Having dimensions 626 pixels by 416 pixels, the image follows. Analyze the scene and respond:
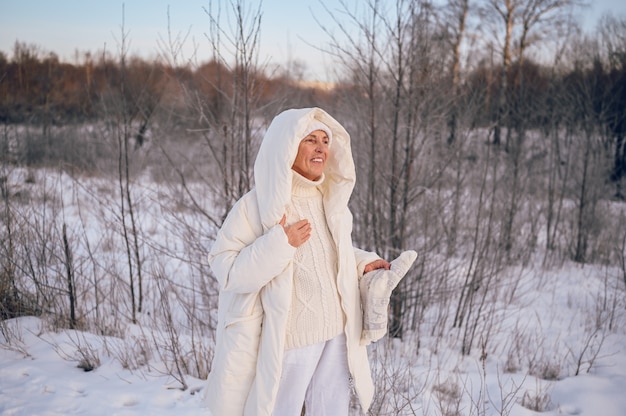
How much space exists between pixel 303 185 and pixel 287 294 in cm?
53

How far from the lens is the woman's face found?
2.06 meters

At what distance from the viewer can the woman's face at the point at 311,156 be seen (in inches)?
81.3

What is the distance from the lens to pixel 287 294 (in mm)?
1895

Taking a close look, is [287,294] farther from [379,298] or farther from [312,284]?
[379,298]

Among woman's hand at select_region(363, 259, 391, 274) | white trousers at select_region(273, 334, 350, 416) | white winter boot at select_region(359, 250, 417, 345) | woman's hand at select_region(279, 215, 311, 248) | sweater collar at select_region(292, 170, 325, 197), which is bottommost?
white trousers at select_region(273, 334, 350, 416)

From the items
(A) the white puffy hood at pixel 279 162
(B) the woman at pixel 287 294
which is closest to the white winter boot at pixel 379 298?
(B) the woman at pixel 287 294

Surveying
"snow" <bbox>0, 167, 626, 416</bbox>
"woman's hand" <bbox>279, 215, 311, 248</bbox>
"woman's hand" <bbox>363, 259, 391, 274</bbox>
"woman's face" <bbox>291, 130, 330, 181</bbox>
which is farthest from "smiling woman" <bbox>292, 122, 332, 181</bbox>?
"snow" <bbox>0, 167, 626, 416</bbox>

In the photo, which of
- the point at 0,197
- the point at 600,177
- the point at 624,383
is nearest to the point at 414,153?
the point at 624,383

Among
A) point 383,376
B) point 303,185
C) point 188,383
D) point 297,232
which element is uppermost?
point 303,185

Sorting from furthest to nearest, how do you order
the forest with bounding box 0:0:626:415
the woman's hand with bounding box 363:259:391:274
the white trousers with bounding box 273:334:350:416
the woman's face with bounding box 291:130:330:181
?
the forest with bounding box 0:0:626:415
the woman's hand with bounding box 363:259:391:274
the woman's face with bounding box 291:130:330:181
the white trousers with bounding box 273:334:350:416

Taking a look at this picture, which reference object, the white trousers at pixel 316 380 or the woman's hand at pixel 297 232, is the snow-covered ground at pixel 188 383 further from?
the woman's hand at pixel 297 232

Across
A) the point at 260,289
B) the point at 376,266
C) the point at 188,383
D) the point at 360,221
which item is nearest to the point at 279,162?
the point at 260,289

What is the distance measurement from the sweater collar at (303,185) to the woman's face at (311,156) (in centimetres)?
3

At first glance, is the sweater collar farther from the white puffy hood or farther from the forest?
the forest
